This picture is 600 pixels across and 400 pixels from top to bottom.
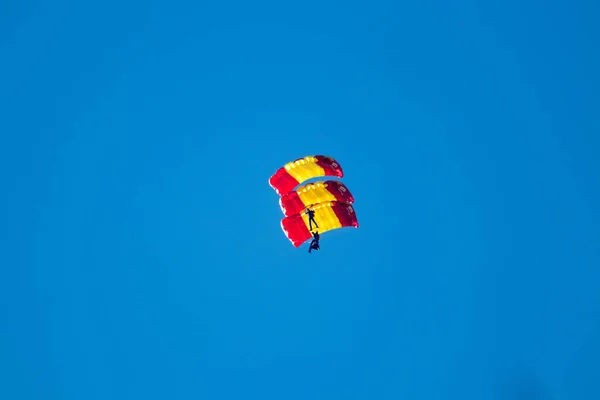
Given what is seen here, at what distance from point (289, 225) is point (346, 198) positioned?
9.32 ft

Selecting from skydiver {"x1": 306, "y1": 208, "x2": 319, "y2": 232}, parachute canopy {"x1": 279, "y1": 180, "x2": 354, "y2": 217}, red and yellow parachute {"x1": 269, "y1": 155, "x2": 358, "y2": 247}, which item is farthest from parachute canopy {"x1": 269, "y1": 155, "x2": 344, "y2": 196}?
skydiver {"x1": 306, "y1": 208, "x2": 319, "y2": 232}

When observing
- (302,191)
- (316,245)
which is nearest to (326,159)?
(302,191)

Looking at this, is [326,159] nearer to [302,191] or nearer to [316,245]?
[302,191]

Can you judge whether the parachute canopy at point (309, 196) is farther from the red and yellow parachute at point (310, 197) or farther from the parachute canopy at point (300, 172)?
the parachute canopy at point (300, 172)

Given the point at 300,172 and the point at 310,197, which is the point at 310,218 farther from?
the point at 300,172

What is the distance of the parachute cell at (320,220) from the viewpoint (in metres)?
30.3

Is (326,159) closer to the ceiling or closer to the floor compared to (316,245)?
closer to the ceiling

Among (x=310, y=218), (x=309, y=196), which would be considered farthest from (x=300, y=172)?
(x=310, y=218)

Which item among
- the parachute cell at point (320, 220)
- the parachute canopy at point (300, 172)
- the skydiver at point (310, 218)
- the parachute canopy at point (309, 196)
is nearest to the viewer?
the parachute canopy at point (300, 172)

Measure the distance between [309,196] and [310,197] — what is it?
0.08 meters

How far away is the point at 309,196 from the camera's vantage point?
30172mm

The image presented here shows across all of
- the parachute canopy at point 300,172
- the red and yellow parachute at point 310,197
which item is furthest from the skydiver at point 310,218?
the parachute canopy at point 300,172

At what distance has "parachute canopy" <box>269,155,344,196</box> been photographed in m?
29.2

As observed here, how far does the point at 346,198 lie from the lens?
99.4 ft
